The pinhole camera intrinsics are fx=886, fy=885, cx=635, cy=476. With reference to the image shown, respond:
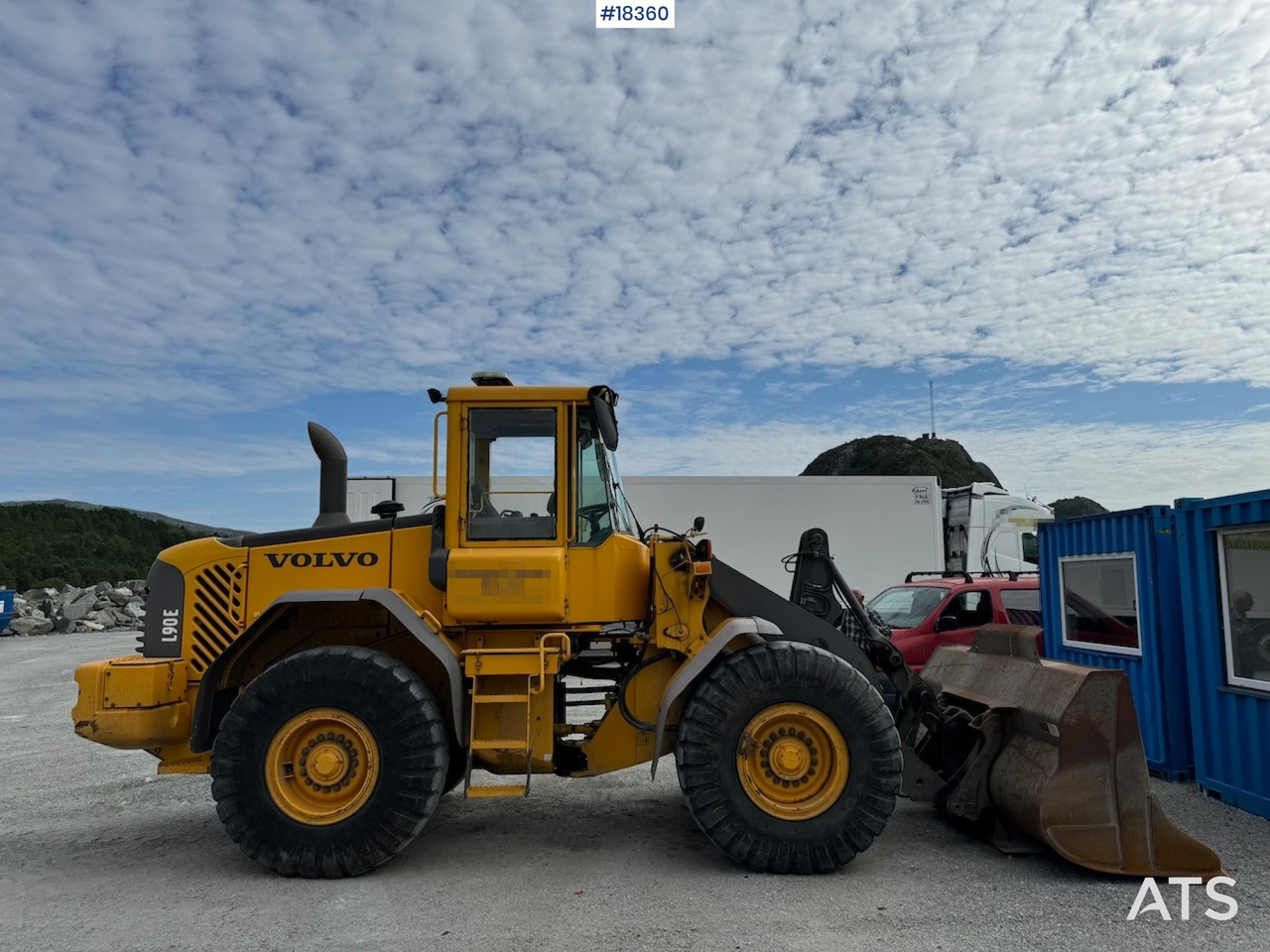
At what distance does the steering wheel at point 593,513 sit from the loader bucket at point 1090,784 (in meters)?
2.90

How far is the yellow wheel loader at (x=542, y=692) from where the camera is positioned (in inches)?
203

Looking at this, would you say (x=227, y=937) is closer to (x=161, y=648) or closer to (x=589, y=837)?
(x=161, y=648)

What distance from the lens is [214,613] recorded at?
5660mm

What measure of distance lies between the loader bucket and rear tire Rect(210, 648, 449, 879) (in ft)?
11.4

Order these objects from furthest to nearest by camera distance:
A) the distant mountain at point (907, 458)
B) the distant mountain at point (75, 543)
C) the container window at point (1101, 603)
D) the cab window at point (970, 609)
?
the distant mountain at point (907, 458)
the distant mountain at point (75, 543)
the cab window at point (970, 609)
the container window at point (1101, 603)

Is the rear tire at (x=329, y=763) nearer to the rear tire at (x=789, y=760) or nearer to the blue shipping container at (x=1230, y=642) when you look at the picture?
the rear tire at (x=789, y=760)

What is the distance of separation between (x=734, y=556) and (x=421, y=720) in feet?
41.4

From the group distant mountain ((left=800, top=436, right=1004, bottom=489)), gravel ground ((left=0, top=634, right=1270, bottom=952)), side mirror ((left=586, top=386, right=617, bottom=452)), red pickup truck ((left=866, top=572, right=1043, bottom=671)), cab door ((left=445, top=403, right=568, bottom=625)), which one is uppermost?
distant mountain ((left=800, top=436, right=1004, bottom=489))

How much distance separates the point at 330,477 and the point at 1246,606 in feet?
22.6

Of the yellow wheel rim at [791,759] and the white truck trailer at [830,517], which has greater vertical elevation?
the white truck trailer at [830,517]

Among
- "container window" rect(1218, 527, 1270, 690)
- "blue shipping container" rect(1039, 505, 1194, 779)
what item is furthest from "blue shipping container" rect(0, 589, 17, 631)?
"container window" rect(1218, 527, 1270, 690)

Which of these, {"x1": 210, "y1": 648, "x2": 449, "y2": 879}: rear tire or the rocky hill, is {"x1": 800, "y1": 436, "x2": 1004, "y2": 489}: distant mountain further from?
{"x1": 210, "y1": 648, "x2": 449, "y2": 879}: rear tire

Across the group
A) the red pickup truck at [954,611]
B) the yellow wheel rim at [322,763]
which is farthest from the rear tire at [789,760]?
the red pickup truck at [954,611]

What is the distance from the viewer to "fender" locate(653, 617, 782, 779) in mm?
Answer: 5297
